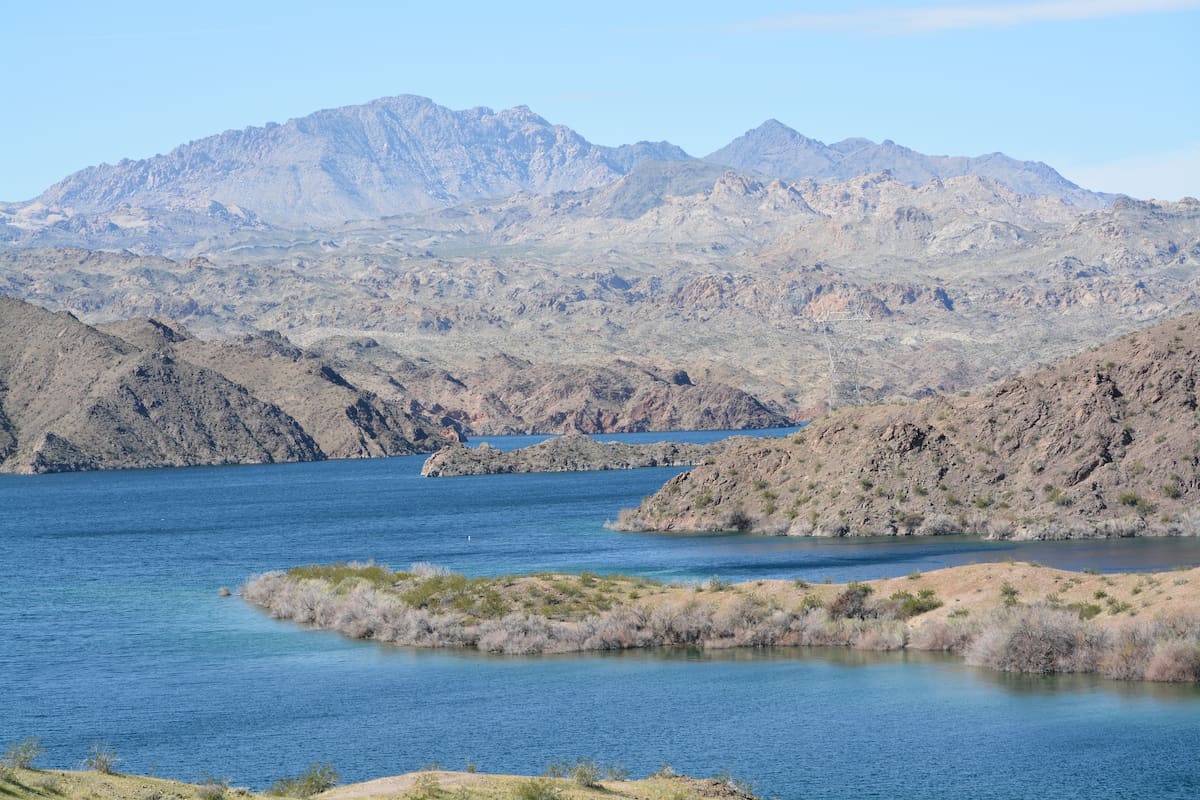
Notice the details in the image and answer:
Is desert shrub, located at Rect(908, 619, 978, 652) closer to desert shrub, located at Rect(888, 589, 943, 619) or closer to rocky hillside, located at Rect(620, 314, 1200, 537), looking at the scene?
desert shrub, located at Rect(888, 589, 943, 619)

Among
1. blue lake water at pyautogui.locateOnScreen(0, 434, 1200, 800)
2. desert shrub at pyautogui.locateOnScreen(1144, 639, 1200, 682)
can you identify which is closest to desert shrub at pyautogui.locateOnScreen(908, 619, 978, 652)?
blue lake water at pyautogui.locateOnScreen(0, 434, 1200, 800)

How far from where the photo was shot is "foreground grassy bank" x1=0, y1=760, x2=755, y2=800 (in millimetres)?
35219

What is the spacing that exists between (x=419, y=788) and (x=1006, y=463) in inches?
3502

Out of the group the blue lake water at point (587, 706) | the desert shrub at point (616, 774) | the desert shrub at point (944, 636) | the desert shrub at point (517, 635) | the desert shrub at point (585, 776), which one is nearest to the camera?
the desert shrub at point (585, 776)

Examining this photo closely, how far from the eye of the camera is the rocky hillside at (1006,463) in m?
112

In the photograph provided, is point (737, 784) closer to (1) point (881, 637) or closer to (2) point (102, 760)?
(2) point (102, 760)

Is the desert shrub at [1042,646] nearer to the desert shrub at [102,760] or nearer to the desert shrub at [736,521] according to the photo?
the desert shrub at [102,760]

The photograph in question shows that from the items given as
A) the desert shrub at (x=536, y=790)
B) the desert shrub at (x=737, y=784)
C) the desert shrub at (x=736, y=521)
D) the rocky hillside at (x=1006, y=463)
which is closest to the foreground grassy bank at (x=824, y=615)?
the desert shrub at (x=737, y=784)

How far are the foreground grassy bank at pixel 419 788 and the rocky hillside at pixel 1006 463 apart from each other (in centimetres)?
7379

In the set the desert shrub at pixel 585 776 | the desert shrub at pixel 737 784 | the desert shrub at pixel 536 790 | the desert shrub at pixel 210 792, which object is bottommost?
the desert shrub at pixel 737 784

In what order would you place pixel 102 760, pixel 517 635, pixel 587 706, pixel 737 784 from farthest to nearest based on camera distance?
1. pixel 517 635
2. pixel 587 706
3. pixel 737 784
4. pixel 102 760

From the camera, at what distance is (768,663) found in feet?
219

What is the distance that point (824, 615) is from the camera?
7169cm

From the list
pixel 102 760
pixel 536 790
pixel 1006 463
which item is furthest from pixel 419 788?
pixel 1006 463
